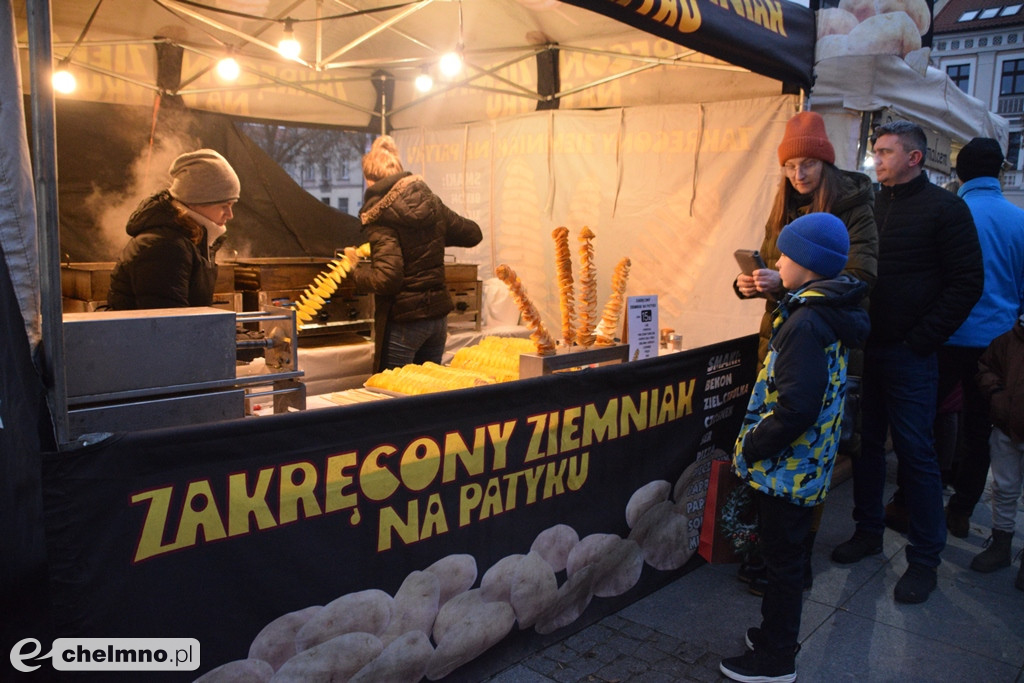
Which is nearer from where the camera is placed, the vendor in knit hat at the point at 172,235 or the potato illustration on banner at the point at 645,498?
the vendor in knit hat at the point at 172,235

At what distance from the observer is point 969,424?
4.54 m

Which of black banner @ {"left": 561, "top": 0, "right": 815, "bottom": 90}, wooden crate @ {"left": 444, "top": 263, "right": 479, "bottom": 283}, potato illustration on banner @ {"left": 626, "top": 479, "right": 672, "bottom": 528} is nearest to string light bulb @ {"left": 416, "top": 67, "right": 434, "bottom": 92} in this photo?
wooden crate @ {"left": 444, "top": 263, "right": 479, "bottom": 283}

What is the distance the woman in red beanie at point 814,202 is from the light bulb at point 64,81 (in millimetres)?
5606

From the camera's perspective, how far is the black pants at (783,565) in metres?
2.85

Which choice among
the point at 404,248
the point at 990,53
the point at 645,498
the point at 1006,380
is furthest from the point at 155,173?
the point at 990,53

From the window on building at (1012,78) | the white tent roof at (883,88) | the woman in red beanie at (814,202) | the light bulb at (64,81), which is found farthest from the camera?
the window on building at (1012,78)

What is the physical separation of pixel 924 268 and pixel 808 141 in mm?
903

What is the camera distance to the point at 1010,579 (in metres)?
4.04

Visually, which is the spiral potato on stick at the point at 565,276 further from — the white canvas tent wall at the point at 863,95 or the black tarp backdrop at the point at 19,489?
the white canvas tent wall at the point at 863,95

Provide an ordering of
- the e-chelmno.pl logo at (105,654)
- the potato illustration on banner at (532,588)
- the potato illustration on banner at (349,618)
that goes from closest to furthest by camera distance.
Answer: the e-chelmno.pl logo at (105,654) < the potato illustration on banner at (349,618) < the potato illustration on banner at (532,588)

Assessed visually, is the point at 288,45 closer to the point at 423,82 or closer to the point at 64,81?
the point at 423,82

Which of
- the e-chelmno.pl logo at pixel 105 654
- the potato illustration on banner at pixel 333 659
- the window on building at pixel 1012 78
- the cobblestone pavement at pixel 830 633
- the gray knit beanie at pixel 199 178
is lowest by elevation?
the cobblestone pavement at pixel 830 633

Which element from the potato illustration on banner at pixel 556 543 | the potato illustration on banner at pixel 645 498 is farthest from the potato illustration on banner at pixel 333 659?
the potato illustration on banner at pixel 645 498

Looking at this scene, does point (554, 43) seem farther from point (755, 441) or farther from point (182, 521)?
point (182, 521)
